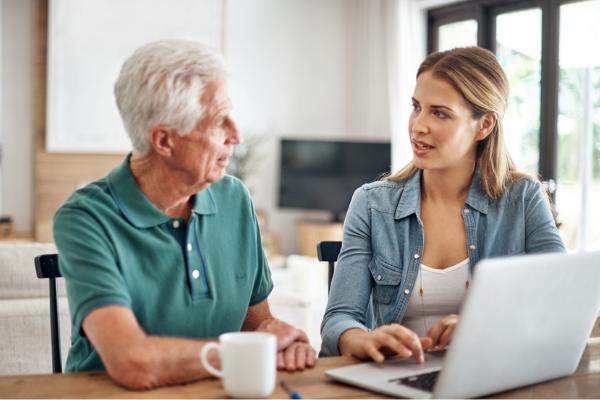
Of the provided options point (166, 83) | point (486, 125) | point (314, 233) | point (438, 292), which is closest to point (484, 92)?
point (486, 125)

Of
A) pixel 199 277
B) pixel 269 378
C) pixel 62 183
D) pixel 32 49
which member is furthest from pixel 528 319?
pixel 32 49

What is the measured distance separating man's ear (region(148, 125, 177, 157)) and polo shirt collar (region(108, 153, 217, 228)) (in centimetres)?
8

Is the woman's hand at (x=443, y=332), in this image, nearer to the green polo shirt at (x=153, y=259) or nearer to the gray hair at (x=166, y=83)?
the green polo shirt at (x=153, y=259)

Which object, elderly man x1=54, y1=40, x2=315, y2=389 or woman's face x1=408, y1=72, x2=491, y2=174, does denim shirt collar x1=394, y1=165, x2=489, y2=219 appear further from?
elderly man x1=54, y1=40, x2=315, y2=389

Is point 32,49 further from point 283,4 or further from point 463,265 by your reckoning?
point 463,265

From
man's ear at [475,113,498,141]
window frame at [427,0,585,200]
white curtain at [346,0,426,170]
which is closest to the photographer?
man's ear at [475,113,498,141]

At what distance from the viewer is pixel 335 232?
511cm

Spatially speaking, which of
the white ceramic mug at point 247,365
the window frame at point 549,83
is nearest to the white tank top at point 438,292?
the white ceramic mug at point 247,365

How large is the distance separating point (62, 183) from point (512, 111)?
3674mm

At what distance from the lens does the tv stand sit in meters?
5.14

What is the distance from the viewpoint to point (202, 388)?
91 cm

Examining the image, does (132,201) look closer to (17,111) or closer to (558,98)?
(558,98)

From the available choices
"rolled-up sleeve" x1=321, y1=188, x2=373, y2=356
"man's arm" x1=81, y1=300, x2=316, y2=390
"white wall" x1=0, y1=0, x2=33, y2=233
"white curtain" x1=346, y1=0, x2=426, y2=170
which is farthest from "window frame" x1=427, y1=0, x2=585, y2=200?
"white wall" x1=0, y1=0, x2=33, y2=233

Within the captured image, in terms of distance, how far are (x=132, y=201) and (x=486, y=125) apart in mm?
965
